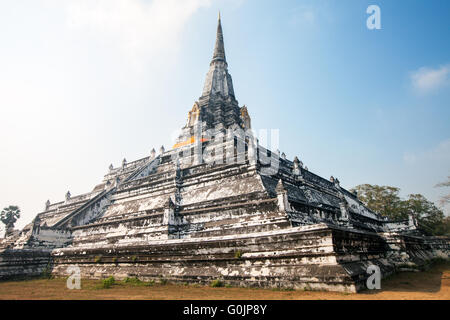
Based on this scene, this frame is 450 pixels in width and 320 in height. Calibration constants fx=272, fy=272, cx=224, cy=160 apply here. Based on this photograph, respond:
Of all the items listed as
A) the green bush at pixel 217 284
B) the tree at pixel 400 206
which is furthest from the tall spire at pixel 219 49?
the green bush at pixel 217 284

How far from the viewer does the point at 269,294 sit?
7352mm

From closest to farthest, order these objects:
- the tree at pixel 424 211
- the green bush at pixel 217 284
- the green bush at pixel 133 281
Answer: the green bush at pixel 217 284, the green bush at pixel 133 281, the tree at pixel 424 211

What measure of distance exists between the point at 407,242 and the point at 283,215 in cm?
656

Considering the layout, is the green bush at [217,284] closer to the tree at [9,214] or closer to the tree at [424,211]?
the tree at [424,211]

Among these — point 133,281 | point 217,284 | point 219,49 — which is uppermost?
point 219,49

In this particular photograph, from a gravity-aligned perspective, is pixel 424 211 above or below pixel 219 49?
below

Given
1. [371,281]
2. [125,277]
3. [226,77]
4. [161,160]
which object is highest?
[226,77]

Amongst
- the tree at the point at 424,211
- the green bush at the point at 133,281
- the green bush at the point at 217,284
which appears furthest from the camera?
the tree at the point at 424,211
